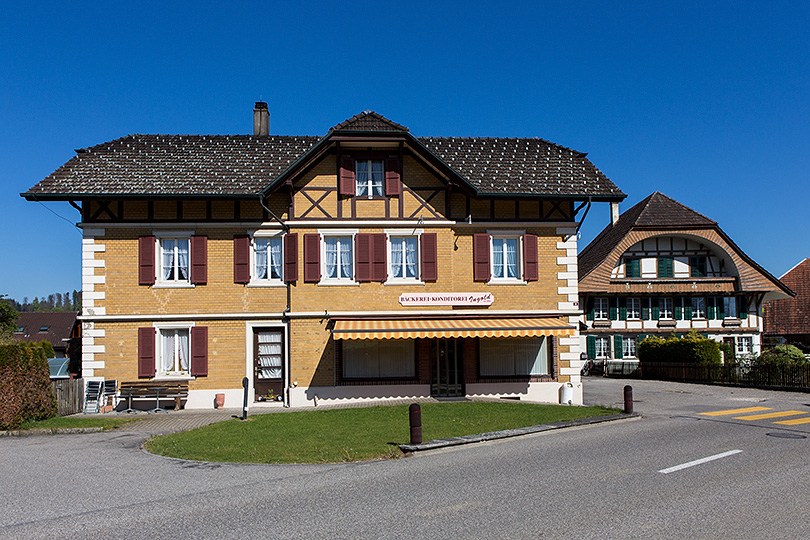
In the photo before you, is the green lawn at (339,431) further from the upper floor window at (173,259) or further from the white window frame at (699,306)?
the white window frame at (699,306)

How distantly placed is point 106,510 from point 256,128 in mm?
19013

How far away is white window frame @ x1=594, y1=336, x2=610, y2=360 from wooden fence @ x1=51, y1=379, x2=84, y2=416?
100ft

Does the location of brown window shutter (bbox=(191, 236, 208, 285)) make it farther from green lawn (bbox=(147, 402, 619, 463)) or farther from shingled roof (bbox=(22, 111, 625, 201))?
green lawn (bbox=(147, 402, 619, 463))

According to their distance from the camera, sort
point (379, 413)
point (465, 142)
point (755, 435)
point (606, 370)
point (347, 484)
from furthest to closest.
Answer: point (606, 370)
point (465, 142)
point (379, 413)
point (755, 435)
point (347, 484)

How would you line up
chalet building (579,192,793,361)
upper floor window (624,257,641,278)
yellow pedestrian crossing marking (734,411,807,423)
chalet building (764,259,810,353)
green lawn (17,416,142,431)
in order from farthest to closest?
chalet building (764,259,810,353) → upper floor window (624,257,641,278) → chalet building (579,192,793,361) → yellow pedestrian crossing marking (734,411,807,423) → green lawn (17,416,142,431)

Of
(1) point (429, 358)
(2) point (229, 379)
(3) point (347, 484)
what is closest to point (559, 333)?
(1) point (429, 358)

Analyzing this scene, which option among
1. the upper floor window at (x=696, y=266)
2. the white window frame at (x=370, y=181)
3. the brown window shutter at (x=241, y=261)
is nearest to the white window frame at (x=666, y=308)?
the upper floor window at (x=696, y=266)

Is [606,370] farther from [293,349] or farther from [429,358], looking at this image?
[293,349]

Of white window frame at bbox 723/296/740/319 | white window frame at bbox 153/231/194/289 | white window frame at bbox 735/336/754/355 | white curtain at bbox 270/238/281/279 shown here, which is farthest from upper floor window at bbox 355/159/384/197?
white window frame at bbox 735/336/754/355

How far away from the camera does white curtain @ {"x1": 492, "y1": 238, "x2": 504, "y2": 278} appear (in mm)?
22094

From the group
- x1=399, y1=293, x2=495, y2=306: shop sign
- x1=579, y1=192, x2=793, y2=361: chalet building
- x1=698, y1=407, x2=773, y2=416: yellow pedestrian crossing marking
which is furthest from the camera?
x1=579, y1=192, x2=793, y2=361: chalet building

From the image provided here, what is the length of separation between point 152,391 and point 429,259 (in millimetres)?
9450

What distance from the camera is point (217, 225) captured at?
21078mm

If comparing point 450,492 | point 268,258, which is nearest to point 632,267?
point 268,258
